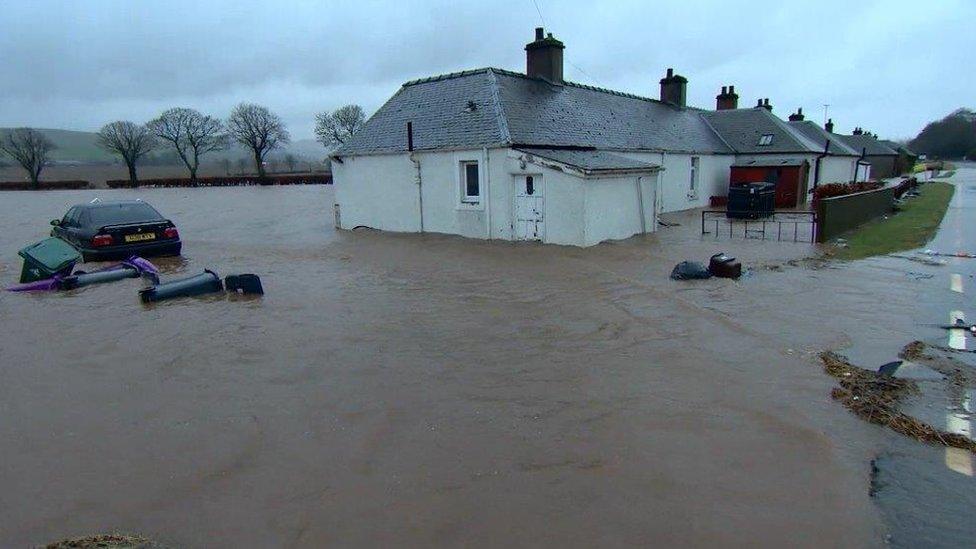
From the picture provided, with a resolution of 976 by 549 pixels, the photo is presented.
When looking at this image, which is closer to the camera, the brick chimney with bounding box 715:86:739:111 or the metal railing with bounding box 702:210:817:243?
the metal railing with bounding box 702:210:817:243

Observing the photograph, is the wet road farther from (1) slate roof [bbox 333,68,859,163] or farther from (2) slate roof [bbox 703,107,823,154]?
(2) slate roof [bbox 703,107,823,154]

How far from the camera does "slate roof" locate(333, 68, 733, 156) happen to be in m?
17.5

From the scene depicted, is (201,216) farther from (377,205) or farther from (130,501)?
(130,501)

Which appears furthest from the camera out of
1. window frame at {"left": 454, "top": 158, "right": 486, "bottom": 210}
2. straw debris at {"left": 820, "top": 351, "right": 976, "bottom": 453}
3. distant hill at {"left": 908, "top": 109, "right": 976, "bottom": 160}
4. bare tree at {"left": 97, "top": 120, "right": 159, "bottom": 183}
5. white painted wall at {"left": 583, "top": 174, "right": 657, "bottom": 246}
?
distant hill at {"left": 908, "top": 109, "right": 976, "bottom": 160}

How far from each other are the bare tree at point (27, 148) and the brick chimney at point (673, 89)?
298 ft

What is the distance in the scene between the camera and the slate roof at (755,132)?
29891 millimetres

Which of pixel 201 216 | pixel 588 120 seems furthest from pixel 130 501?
pixel 201 216

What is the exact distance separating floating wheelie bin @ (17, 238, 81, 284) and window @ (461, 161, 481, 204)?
9.79 m

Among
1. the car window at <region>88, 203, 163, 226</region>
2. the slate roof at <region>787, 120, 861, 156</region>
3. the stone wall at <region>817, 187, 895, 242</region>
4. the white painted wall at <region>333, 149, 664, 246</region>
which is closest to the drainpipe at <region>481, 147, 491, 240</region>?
the white painted wall at <region>333, 149, 664, 246</region>

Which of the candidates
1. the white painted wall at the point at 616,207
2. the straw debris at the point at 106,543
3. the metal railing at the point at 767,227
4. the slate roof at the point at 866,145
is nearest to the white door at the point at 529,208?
the white painted wall at the point at 616,207

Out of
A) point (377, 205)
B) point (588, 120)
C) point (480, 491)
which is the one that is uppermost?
point (588, 120)

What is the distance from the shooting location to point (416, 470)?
4730 mm

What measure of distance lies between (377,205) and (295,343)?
12.7 meters

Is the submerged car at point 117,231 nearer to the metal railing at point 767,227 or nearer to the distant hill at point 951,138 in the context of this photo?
the metal railing at point 767,227
